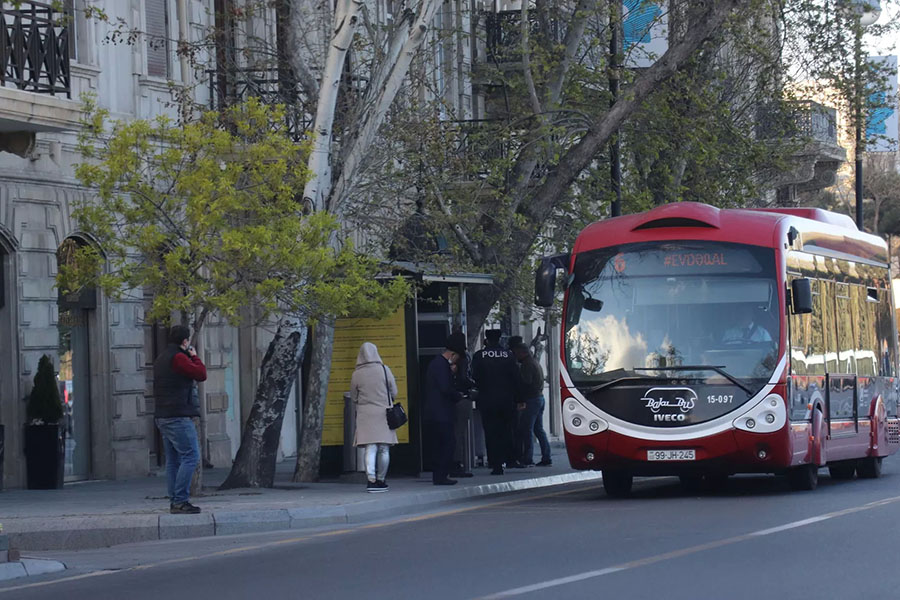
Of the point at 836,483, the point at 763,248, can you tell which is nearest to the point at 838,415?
the point at 836,483

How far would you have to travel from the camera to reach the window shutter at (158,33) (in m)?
25.3

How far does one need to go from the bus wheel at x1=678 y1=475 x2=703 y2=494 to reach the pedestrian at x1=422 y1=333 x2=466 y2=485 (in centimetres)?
271

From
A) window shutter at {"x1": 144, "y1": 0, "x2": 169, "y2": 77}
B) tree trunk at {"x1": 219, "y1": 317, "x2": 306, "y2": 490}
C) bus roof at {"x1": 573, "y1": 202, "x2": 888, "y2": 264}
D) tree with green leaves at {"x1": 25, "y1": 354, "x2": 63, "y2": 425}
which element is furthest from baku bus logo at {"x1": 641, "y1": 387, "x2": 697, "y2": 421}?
window shutter at {"x1": 144, "y1": 0, "x2": 169, "y2": 77}

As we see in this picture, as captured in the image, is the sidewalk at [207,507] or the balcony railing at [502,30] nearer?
the sidewalk at [207,507]

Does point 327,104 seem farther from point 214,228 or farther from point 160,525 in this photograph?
point 160,525

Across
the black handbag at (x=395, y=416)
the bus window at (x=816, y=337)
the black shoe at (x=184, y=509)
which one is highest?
the bus window at (x=816, y=337)

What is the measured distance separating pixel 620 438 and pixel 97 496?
5802 mm

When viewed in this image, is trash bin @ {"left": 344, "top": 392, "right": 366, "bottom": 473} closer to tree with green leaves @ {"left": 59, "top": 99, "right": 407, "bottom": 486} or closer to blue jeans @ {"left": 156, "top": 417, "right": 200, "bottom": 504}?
tree with green leaves @ {"left": 59, "top": 99, "right": 407, "bottom": 486}

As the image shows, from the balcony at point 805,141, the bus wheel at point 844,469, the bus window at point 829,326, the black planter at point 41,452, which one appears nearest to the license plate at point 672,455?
the bus window at point 829,326

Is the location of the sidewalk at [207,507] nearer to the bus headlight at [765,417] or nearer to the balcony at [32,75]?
the bus headlight at [765,417]

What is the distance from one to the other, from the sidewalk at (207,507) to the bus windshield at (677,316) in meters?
2.42

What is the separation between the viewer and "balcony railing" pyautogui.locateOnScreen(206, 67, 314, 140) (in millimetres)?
23938

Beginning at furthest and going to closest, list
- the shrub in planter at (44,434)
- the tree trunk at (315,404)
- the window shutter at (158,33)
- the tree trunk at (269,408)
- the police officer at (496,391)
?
the window shutter at (158,33), the police officer at (496,391), the shrub in planter at (44,434), the tree trunk at (315,404), the tree trunk at (269,408)

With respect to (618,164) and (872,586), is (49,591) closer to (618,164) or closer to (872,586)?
(872,586)
